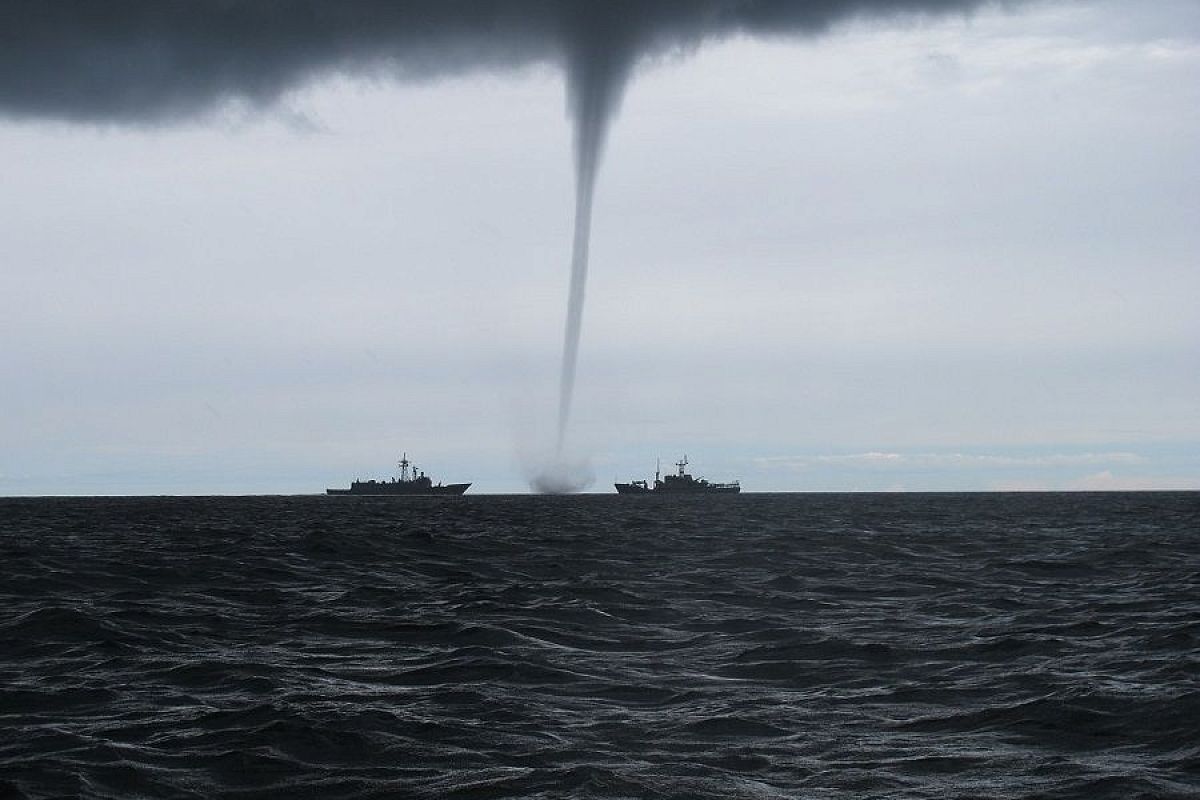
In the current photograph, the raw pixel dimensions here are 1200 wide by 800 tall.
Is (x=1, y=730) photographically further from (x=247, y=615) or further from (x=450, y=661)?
(x=247, y=615)

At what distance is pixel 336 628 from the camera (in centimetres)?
2162

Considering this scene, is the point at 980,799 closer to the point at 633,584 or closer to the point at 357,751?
the point at 357,751

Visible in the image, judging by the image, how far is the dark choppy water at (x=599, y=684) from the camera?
1121 centimetres

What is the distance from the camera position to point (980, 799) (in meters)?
10.3

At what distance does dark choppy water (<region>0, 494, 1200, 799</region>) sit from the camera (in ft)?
36.8

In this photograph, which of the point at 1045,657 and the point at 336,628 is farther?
the point at 336,628

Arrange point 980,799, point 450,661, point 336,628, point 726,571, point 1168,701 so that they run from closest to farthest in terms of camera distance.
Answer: point 980,799 → point 1168,701 → point 450,661 → point 336,628 → point 726,571

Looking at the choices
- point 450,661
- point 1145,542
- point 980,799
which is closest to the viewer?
point 980,799

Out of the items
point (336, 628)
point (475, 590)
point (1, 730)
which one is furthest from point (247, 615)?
point (1, 730)

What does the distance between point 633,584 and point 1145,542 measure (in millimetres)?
28563

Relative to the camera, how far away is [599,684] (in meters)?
16.2

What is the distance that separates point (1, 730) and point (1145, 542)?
4639 cm

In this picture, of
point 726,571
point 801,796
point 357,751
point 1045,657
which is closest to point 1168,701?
point 1045,657

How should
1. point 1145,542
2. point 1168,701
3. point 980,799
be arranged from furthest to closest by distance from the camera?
1. point 1145,542
2. point 1168,701
3. point 980,799
